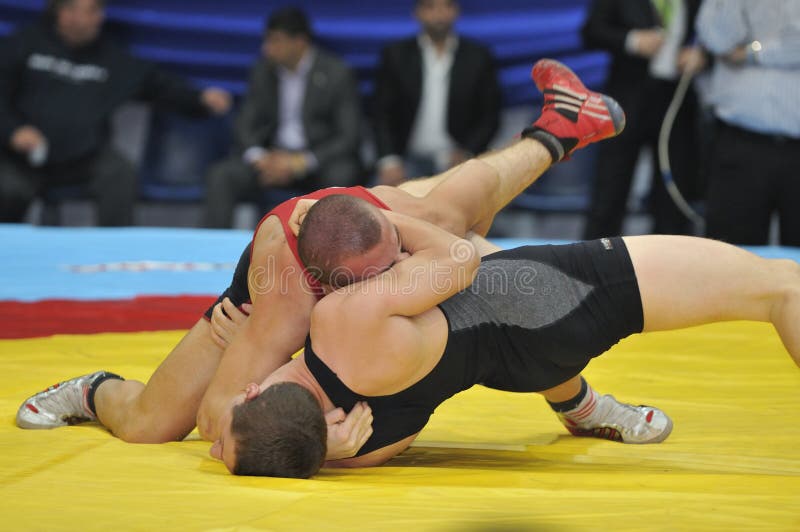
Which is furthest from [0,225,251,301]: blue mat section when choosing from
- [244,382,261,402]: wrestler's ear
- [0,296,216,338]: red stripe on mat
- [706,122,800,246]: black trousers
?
[244,382,261,402]: wrestler's ear

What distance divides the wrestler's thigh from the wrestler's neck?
2.00ft

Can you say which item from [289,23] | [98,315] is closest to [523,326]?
[98,315]

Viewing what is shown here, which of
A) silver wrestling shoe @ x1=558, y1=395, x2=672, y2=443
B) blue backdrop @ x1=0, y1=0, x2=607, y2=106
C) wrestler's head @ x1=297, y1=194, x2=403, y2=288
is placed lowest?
silver wrestling shoe @ x1=558, y1=395, x2=672, y2=443

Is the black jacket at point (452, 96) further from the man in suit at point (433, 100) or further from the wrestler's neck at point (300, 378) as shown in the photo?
the wrestler's neck at point (300, 378)

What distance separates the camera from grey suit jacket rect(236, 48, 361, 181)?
5941 mm

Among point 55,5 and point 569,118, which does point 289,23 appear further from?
point 569,118

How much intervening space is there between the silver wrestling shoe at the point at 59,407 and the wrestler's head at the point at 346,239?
771 mm

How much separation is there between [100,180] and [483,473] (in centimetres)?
449

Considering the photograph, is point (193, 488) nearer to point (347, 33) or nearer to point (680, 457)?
point (680, 457)

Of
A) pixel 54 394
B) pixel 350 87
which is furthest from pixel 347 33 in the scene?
pixel 54 394

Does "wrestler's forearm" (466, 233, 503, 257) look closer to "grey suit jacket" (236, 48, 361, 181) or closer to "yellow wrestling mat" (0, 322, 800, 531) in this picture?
"yellow wrestling mat" (0, 322, 800, 531)

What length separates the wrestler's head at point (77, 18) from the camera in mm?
5848

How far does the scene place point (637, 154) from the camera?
5.04 m

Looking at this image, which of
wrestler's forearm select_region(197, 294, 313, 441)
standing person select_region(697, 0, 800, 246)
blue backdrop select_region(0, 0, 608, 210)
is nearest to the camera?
wrestler's forearm select_region(197, 294, 313, 441)
